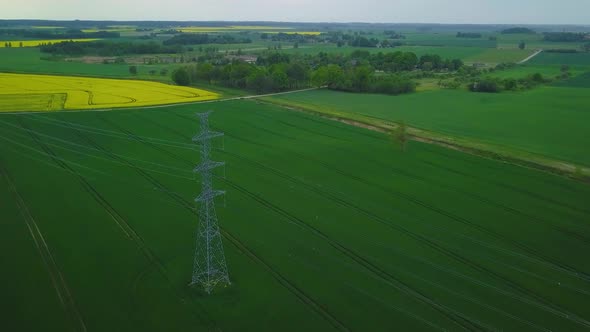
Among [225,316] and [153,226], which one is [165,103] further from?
[225,316]

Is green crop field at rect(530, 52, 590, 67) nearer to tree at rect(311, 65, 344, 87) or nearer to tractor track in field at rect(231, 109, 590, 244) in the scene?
tree at rect(311, 65, 344, 87)

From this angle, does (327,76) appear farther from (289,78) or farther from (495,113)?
(495,113)

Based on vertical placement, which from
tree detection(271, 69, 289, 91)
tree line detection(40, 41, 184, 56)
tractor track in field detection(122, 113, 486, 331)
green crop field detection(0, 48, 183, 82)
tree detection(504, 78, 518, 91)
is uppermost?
tree line detection(40, 41, 184, 56)

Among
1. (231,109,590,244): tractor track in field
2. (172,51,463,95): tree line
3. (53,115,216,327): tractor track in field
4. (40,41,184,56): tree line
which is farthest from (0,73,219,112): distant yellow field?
(40,41,184,56): tree line

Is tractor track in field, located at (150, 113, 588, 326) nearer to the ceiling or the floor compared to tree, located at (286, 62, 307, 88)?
nearer to the floor

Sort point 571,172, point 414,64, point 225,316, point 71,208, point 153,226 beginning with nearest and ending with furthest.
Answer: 1. point 225,316
2. point 153,226
3. point 71,208
4. point 571,172
5. point 414,64

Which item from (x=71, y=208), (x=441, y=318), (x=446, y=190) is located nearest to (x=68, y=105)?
(x=71, y=208)

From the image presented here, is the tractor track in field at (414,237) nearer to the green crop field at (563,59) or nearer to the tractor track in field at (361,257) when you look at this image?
the tractor track in field at (361,257)
